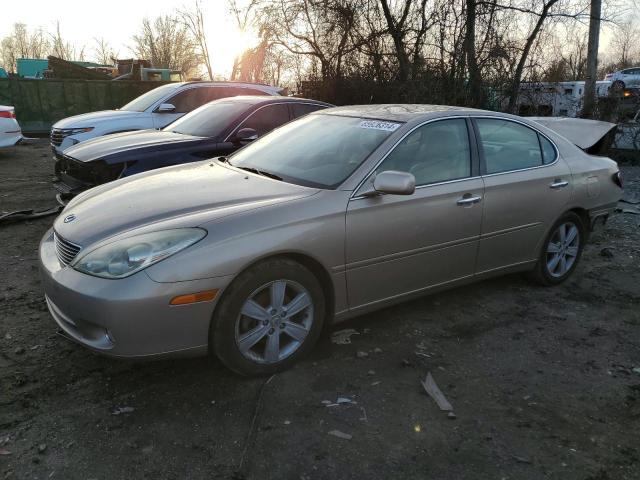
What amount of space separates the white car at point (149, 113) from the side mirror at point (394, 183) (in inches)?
254

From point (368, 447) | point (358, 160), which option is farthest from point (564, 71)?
point (368, 447)

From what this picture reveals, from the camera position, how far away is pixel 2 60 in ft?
186

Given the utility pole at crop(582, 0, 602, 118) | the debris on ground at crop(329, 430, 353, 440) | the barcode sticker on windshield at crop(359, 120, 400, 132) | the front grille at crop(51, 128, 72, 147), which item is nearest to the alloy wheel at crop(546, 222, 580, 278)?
the barcode sticker on windshield at crop(359, 120, 400, 132)

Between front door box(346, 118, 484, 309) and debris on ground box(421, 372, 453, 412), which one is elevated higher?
front door box(346, 118, 484, 309)

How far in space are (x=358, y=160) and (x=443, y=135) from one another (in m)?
0.81

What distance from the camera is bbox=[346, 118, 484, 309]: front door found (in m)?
3.37

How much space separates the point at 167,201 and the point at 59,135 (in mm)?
6418

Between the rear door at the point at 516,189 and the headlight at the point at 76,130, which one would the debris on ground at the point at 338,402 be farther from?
the headlight at the point at 76,130

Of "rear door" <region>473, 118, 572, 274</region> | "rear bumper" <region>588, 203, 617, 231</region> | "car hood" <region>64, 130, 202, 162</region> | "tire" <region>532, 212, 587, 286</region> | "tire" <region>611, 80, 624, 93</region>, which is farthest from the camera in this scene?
"tire" <region>611, 80, 624, 93</region>

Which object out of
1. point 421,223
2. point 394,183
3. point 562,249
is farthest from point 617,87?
point 394,183

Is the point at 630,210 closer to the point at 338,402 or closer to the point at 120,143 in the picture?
the point at 338,402

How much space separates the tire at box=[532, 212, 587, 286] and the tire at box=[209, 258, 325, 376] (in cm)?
237

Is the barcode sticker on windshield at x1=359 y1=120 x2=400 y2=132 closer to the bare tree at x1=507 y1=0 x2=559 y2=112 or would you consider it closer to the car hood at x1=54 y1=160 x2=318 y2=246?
the car hood at x1=54 y1=160 x2=318 y2=246

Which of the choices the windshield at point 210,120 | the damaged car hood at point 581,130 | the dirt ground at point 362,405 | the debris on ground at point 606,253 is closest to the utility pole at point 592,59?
the damaged car hood at point 581,130
